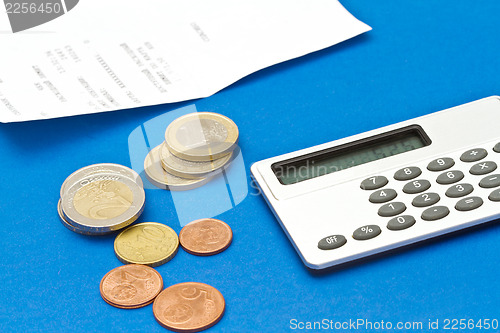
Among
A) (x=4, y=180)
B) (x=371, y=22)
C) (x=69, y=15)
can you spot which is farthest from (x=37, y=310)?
(x=371, y=22)

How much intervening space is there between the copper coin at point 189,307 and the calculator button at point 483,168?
0.84ft

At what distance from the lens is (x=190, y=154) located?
657 millimetres

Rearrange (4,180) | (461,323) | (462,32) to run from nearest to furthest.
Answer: (461,323) → (4,180) → (462,32)

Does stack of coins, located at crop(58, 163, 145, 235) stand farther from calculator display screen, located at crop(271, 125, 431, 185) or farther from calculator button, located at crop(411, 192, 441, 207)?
calculator button, located at crop(411, 192, 441, 207)

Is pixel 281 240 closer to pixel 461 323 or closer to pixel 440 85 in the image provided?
pixel 461 323

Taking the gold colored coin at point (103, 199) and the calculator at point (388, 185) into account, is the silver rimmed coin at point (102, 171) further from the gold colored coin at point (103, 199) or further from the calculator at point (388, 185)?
the calculator at point (388, 185)

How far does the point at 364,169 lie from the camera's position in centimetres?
63

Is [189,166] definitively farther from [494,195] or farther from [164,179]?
[494,195]

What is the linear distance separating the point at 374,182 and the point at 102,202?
0.25 meters

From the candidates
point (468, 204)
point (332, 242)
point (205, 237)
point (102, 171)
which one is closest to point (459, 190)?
point (468, 204)

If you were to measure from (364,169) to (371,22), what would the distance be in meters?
0.31

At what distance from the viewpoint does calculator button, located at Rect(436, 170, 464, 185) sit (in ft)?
2.00

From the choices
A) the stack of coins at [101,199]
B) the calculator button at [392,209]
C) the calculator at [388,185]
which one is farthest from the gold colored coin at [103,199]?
the calculator button at [392,209]

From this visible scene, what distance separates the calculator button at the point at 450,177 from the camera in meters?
0.61
